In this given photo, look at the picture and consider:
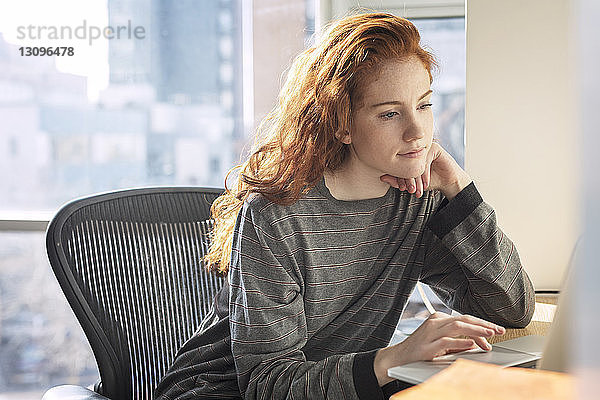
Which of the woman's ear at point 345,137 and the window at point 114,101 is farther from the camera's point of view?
the window at point 114,101

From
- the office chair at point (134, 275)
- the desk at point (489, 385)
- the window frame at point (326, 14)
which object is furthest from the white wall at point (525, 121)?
the desk at point (489, 385)

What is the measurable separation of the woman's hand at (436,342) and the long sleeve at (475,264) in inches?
9.3

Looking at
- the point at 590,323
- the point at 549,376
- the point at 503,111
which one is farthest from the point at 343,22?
the point at 590,323

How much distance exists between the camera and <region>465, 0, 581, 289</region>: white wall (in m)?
1.47

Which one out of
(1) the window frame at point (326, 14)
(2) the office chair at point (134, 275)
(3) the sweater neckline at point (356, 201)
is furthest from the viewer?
(1) the window frame at point (326, 14)

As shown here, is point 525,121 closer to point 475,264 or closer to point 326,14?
point 475,264

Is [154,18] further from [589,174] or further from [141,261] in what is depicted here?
[589,174]

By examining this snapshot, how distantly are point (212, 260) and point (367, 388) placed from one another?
475 mm

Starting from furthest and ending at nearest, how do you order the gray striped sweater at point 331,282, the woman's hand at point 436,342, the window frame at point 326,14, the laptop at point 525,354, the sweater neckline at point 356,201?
the window frame at point 326,14 < the sweater neckline at point 356,201 < the gray striped sweater at point 331,282 < the woman's hand at point 436,342 < the laptop at point 525,354

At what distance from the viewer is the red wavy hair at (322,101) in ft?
3.26

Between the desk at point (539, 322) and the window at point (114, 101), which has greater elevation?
the window at point (114, 101)

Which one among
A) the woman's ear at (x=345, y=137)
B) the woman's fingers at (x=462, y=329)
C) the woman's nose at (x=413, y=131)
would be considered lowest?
the woman's fingers at (x=462, y=329)

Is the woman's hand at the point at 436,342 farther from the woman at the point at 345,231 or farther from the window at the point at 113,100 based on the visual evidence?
the window at the point at 113,100

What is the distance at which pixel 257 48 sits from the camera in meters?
2.16
